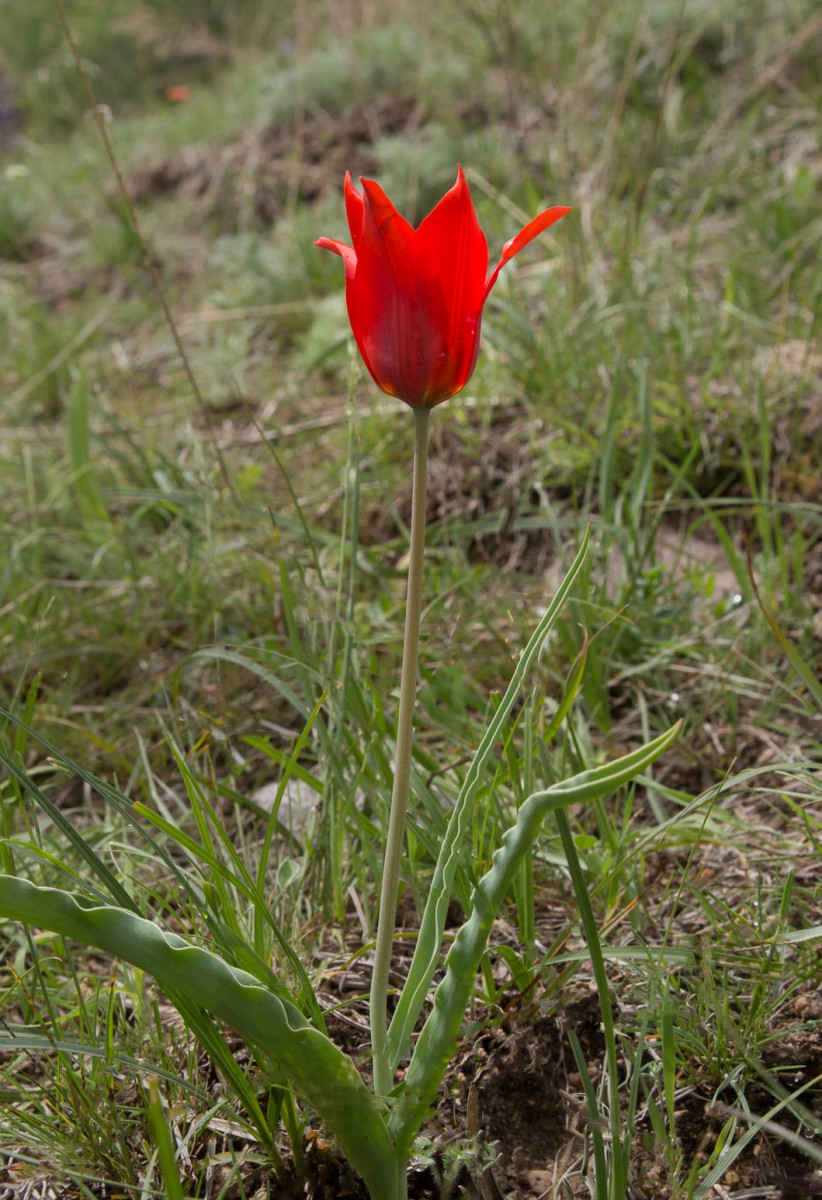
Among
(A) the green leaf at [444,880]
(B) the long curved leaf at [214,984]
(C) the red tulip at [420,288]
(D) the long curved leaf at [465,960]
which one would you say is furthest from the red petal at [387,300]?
(B) the long curved leaf at [214,984]

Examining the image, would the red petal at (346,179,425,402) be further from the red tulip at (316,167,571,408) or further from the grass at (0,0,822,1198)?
the grass at (0,0,822,1198)

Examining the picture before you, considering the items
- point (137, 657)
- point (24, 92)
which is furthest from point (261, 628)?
Result: point (24, 92)

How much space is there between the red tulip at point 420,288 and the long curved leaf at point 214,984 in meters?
0.48

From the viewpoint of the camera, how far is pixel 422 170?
3469 mm

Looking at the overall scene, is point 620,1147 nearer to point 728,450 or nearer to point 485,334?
point 728,450

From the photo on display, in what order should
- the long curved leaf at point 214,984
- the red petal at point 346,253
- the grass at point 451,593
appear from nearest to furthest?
1. the long curved leaf at point 214,984
2. the red petal at point 346,253
3. the grass at point 451,593

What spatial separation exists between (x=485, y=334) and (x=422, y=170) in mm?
1364

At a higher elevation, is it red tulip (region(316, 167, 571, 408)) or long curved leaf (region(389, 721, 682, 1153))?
red tulip (region(316, 167, 571, 408))

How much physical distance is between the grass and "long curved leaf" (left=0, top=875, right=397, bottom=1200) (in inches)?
4.2

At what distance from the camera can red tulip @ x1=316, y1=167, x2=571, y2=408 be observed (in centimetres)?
79

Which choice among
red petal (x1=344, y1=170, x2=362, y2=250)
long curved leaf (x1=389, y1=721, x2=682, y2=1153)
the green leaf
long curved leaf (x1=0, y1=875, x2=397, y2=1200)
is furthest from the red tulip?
long curved leaf (x1=0, y1=875, x2=397, y2=1200)

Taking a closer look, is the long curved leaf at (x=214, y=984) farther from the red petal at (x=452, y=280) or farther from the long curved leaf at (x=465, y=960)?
the red petal at (x=452, y=280)

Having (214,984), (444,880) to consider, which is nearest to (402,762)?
(444,880)

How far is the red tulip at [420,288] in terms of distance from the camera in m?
0.79
